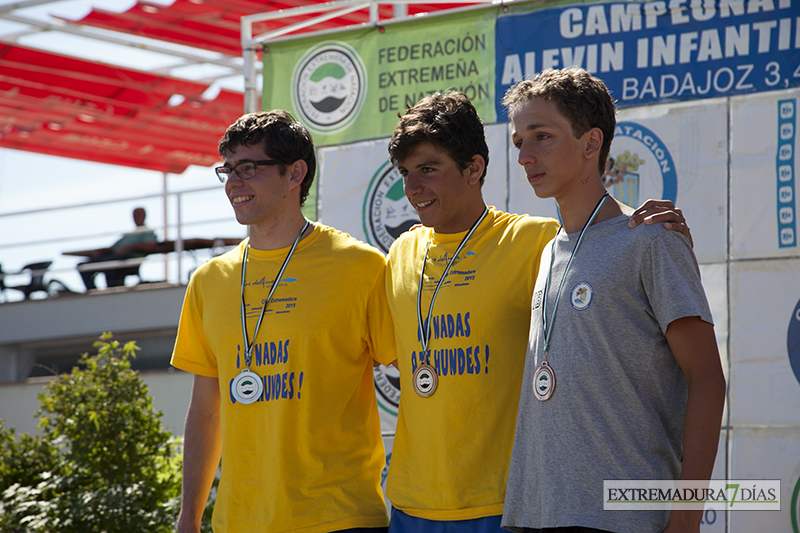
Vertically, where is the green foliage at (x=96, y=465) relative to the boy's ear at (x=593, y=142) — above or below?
below

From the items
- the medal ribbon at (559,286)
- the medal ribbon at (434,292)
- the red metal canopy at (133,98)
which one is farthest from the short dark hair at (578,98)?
the red metal canopy at (133,98)

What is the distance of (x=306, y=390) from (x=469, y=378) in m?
0.56

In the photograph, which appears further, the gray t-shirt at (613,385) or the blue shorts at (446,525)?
the blue shorts at (446,525)

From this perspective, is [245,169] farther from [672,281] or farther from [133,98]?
[133,98]

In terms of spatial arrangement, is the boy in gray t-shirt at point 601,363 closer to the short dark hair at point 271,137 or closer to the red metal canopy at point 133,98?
the short dark hair at point 271,137

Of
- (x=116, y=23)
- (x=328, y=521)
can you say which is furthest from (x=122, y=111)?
(x=328, y=521)

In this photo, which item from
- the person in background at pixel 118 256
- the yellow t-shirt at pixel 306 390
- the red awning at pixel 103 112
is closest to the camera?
the yellow t-shirt at pixel 306 390

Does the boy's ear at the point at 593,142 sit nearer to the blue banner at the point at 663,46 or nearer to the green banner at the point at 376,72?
the blue banner at the point at 663,46

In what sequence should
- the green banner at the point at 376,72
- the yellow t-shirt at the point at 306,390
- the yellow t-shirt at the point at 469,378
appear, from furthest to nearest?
the green banner at the point at 376,72 → the yellow t-shirt at the point at 306,390 → the yellow t-shirt at the point at 469,378

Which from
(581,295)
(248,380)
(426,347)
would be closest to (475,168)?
(426,347)

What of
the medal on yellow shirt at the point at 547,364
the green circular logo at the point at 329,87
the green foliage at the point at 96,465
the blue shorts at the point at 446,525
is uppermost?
the green circular logo at the point at 329,87

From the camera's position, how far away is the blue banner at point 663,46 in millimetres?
4090

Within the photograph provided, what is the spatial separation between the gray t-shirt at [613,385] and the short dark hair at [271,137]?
3.96ft

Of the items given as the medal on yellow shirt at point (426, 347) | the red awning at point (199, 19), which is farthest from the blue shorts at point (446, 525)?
the red awning at point (199, 19)
